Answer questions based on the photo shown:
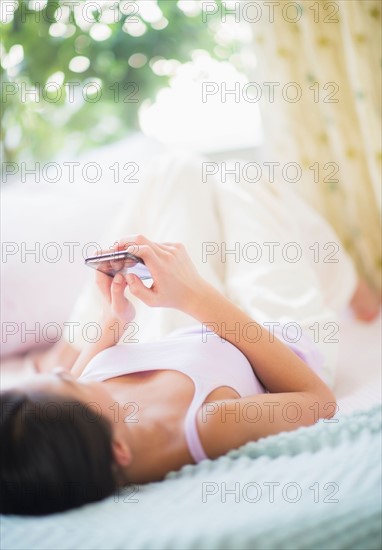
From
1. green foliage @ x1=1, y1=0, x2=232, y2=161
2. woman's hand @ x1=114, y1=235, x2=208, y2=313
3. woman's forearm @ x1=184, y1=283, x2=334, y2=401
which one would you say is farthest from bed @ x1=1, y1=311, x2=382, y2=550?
green foliage @ x1=1, y1=0, x2=232, y2=161

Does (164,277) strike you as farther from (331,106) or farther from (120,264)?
(331,106)

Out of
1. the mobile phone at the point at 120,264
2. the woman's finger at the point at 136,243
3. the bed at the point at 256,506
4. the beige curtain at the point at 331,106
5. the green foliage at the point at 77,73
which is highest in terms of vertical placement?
the green foliage at the point at 77,73

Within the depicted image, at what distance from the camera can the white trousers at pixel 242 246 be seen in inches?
47.3

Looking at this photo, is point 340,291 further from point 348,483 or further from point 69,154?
point 69,154

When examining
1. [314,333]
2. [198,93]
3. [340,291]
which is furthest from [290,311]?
[198,93]

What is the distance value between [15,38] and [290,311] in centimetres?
136

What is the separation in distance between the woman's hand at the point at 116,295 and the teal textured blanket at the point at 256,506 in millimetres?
294

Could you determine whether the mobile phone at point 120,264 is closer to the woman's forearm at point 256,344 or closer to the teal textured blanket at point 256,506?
the woman's forearm at point 256,344

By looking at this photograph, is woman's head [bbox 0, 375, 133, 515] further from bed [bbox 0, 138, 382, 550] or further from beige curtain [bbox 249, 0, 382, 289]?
beige curtain [bbox 249, 0, 382, 289]

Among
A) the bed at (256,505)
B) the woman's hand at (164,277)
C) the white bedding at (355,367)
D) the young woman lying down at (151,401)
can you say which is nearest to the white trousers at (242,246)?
the white bedding at (355,367)

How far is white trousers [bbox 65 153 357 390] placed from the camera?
1201mm

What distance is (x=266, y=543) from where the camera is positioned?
575 mm

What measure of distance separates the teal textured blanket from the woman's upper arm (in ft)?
0.14

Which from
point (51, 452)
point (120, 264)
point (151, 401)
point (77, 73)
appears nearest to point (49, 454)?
point (51, 452)
